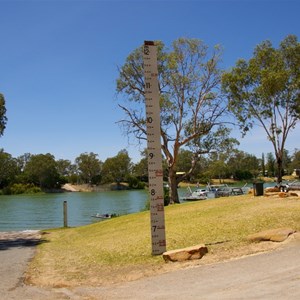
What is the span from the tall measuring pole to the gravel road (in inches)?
84.4

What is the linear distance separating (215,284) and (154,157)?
12.9 ft

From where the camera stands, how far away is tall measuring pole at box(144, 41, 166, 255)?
32.5 ft

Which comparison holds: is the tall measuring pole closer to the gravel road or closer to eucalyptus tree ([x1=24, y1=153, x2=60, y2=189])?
the gravel road

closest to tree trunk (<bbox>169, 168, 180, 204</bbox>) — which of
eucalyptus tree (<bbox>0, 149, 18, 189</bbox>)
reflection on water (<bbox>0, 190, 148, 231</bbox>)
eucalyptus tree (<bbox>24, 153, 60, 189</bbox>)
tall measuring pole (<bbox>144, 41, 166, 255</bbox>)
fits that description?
reflection on water (<bbox>0, 190, 148, 231</bbox>)

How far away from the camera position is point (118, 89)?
98.3 feet

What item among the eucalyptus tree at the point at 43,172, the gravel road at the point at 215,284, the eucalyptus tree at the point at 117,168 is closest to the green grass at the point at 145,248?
the gravel road at the point at 215,284

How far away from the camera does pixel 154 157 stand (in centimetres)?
994

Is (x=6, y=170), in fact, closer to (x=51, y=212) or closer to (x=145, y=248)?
(x=51, y=212)

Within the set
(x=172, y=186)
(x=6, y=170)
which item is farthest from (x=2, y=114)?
(x=6, y=170)

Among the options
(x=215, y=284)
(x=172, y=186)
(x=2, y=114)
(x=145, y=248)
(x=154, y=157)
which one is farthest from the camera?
(x=172, y=186)

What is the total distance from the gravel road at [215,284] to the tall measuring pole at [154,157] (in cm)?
214

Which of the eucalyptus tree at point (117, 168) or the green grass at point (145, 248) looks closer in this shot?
the green grass at point (145, 248)

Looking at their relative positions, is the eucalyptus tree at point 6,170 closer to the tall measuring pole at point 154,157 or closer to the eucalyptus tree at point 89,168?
the eucalyptus tree at point 89,168

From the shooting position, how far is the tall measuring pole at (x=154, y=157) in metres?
9.91
